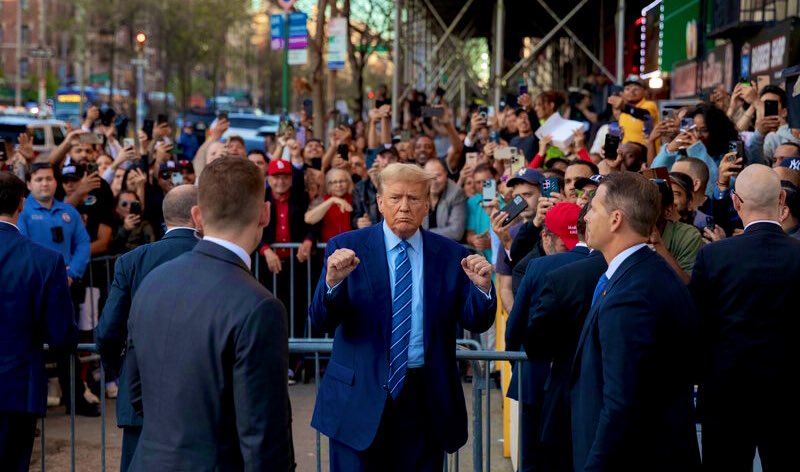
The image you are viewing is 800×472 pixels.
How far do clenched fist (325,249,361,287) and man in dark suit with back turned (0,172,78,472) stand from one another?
1.80m

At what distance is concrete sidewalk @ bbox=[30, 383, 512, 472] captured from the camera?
28.7 ft

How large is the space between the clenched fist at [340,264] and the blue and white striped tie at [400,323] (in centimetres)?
32

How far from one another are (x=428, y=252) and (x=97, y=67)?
322ft

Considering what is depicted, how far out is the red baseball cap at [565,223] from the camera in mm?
6234

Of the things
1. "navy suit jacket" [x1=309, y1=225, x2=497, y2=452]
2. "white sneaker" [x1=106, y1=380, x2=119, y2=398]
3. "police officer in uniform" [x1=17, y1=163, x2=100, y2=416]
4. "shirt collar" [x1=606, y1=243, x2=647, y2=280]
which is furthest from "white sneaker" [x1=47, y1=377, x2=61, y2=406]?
"shirt collar" [x1=606, y1=243, x2=647, y2=280]

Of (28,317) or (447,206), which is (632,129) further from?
(28,317)

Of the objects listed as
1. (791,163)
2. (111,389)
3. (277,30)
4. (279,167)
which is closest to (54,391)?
(111,389)

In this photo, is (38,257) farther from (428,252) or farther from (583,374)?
(583,374)

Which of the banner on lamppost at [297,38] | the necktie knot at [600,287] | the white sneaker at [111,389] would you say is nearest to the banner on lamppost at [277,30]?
the banner on lamppost at [297,38]

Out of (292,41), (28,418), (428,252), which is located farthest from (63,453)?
(292,41)

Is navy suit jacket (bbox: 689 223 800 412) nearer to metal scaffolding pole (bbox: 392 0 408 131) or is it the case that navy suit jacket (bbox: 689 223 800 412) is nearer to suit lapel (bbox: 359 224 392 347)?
suit lapel (bbox: 359 224 392 347)

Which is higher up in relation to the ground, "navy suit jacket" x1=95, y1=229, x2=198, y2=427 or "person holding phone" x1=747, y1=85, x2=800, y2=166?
"person holding phone" x1=747, y1=85, x2=800, y2=166

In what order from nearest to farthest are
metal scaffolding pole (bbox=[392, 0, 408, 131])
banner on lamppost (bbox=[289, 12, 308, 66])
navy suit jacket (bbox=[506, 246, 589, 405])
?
navy suit jacket (bbox=[506, 246, 589, 405]) < metal scaffolding pole (bbox=[392, 0, 408, 131]) < banner on lamppost (bbox=[289, 12, 308, 66])

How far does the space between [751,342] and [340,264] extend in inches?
75.3
